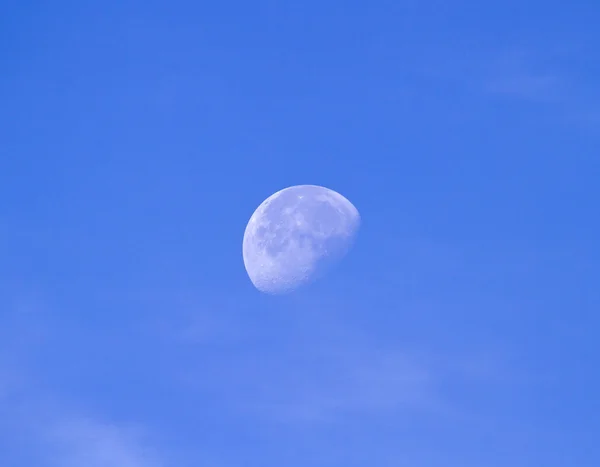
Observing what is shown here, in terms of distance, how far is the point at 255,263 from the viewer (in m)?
40.0

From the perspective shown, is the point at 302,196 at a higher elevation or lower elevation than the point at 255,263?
higher

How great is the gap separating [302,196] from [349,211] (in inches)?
88.5

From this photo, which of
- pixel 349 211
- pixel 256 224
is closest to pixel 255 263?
pixel 256 224

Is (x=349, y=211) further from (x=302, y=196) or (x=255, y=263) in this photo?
(x=255, y=263)

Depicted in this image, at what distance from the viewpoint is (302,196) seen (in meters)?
40.8

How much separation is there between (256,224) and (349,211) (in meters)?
4.34

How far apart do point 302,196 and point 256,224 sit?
2.52 m

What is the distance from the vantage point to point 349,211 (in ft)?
133

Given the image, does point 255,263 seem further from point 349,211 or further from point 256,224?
point 349,211

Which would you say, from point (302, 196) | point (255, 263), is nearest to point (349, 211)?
point (302, 196)

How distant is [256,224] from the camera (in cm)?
4128

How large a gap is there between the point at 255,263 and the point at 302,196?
148 inches
